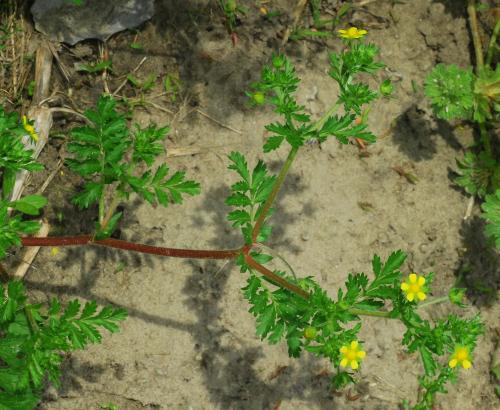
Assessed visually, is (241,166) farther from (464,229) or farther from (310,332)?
(464,229)

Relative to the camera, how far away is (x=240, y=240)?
4.34 m

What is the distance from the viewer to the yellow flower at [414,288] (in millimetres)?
3172

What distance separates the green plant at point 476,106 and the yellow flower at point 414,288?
149cm

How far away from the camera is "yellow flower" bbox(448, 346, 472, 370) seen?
3.30 meters

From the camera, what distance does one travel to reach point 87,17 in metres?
4.48

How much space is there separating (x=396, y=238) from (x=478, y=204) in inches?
29.0

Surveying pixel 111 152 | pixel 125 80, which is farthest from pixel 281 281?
pixel 125 80

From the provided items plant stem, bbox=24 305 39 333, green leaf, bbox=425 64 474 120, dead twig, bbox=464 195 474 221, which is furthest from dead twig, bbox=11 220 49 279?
dead twig, bbox=464 195 474 221

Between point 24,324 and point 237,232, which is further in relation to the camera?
point 237,232

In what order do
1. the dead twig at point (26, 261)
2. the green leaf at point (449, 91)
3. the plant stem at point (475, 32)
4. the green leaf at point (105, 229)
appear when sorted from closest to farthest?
the green leaf at point (105, 229) < the dead twig at point (26, 261) < the green leaf at point (449, 91) < the plant stem at point (475, 32)

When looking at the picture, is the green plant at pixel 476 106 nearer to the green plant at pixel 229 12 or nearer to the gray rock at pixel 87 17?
the green plant at pixel 229 12

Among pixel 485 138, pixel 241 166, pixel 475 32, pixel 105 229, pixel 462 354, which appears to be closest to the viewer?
pixel 462 354

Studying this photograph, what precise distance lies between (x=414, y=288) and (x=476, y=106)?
207 cm

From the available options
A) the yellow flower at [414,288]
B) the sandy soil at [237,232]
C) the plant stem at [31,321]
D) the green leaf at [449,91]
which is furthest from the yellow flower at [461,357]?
the plant stem at [31,321]
